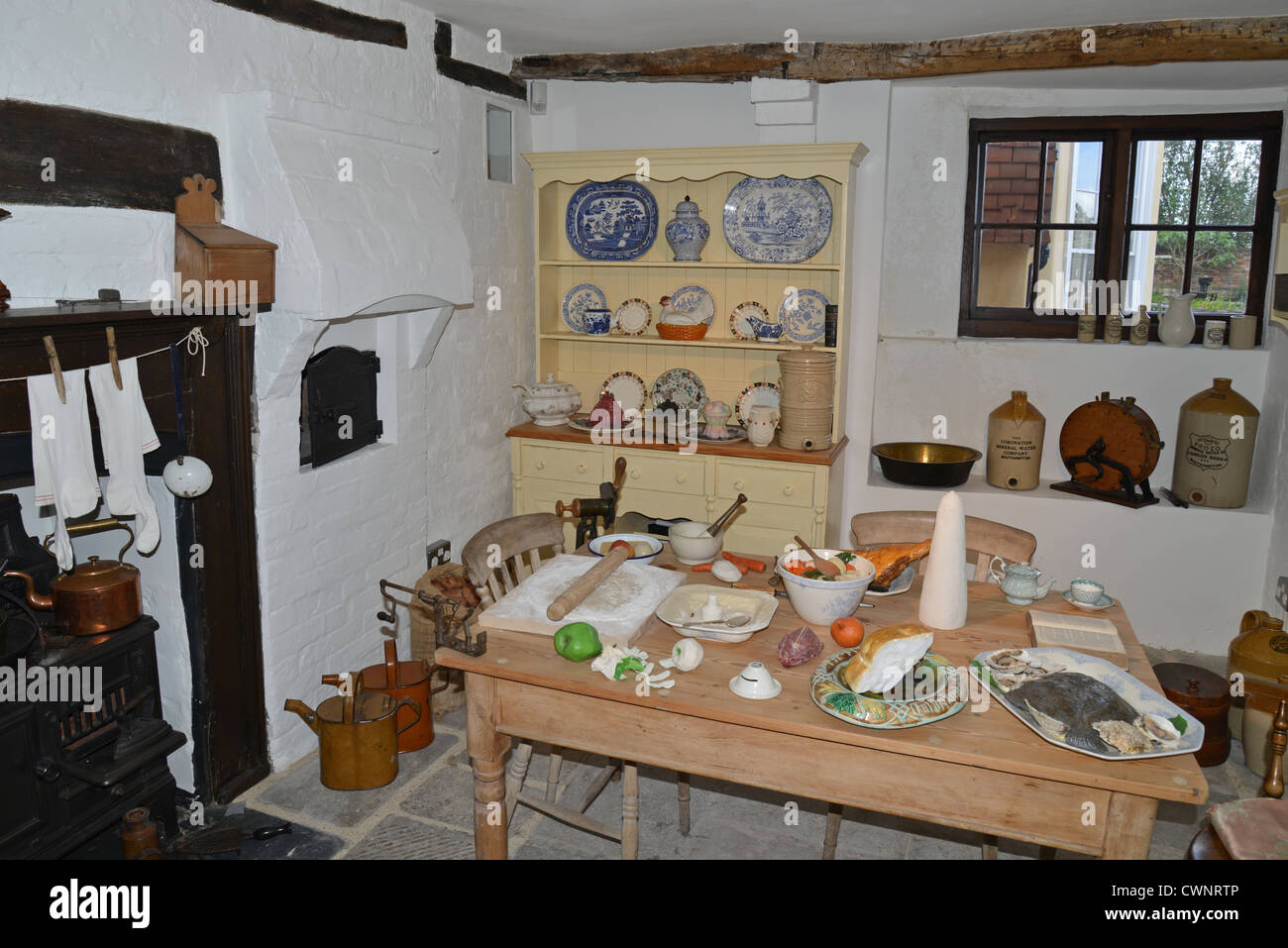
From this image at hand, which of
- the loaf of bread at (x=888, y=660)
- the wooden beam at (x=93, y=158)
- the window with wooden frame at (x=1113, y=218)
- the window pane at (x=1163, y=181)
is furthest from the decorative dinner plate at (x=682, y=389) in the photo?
the loaf of bread at (x=888, y=660)

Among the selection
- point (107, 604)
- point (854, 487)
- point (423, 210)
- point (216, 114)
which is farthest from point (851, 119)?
point (107, 604)

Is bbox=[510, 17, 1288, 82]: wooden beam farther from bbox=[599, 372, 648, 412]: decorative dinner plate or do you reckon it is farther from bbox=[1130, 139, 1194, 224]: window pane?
bbox=[599, 372, 648, 412]: decorative dinner plate

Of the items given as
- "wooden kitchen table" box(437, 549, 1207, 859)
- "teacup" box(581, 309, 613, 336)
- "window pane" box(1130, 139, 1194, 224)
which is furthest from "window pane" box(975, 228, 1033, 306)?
"wooden kitchen table" box(437, 549, 1207, 859)

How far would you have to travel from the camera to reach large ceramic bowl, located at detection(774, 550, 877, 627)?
2393 mm

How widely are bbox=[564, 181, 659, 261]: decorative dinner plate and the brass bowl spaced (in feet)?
5.21

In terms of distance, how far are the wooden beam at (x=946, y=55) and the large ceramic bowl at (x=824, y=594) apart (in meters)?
2.47

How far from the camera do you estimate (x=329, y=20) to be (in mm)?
3299

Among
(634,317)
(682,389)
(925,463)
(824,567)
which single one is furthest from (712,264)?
(824,567)

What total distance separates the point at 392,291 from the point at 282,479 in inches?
29.9

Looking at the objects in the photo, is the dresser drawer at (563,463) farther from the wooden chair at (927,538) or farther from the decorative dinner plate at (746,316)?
the wooden chair at (927,538)

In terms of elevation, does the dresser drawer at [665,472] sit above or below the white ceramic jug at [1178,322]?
below

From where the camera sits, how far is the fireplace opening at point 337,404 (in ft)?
11.3

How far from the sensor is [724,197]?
4777mm

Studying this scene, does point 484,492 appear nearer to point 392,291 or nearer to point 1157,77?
point 392,291
